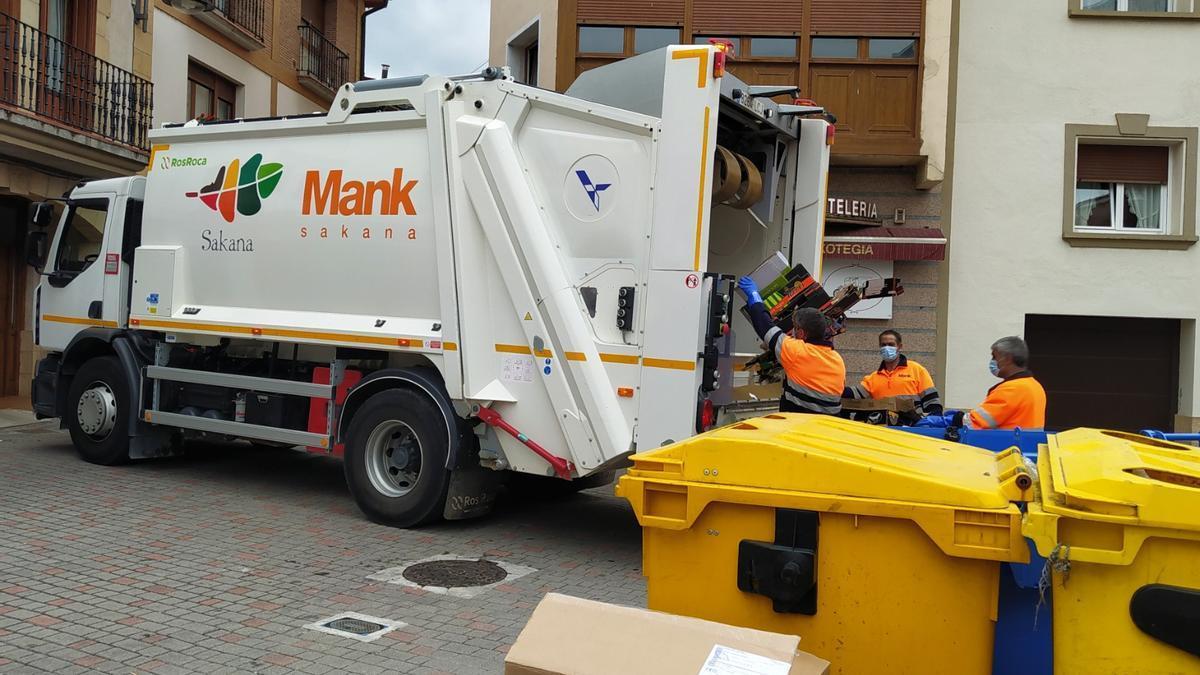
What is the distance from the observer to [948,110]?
11.6 metres

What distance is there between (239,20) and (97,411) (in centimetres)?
1074

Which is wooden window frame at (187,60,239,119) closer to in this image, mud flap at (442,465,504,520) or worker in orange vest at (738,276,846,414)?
mud flap at (442,465,504,520)

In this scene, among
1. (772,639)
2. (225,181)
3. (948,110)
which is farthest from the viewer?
(948,110)

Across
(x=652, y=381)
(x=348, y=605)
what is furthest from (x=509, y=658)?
(x=652, y=381)

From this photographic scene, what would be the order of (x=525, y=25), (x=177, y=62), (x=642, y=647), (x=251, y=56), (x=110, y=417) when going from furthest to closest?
1. (x=251, y=56)
2. (x=177, y=62)
3. (x=525, y=25)
4. (x=110, y=417)
5. (x=642, y=647)

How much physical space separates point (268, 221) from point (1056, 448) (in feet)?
18.2

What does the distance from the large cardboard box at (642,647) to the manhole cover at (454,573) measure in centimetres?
264

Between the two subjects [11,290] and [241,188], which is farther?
[11,290]

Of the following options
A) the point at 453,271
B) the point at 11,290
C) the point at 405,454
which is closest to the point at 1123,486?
the point at 453,271

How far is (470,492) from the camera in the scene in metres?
6.32

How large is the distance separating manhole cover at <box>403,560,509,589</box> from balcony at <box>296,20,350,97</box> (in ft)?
52.6

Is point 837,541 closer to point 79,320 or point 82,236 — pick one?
point 79,320

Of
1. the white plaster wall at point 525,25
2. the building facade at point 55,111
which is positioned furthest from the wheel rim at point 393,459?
the building facade at point 55,111

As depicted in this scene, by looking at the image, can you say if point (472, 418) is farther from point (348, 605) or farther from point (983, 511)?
point (983, 511)
